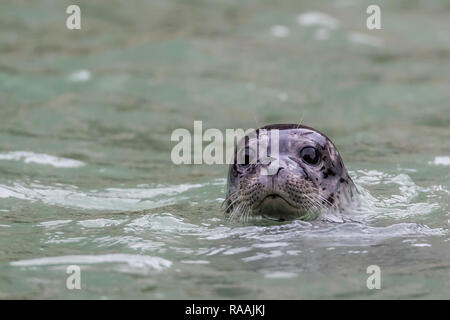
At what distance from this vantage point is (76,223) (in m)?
6.81

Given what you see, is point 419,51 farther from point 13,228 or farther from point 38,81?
point 13,228

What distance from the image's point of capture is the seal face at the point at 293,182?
6.35m

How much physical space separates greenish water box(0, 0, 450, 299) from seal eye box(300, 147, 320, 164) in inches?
20.3

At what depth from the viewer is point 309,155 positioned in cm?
678

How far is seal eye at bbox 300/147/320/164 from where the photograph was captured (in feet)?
22.2

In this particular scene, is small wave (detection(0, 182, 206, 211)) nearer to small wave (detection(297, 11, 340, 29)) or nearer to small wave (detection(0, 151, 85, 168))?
small wave (detection(0, 151, 85, 168))

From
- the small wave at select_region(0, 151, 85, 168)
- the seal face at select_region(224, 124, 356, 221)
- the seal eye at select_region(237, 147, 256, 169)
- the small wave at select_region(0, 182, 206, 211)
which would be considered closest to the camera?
the seal face at select_region(224, 124, 356, 221)

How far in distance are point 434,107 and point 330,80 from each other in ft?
5.21

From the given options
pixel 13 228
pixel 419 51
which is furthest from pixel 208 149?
pixel 419 51

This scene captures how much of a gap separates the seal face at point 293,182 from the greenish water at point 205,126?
0.14 meters
